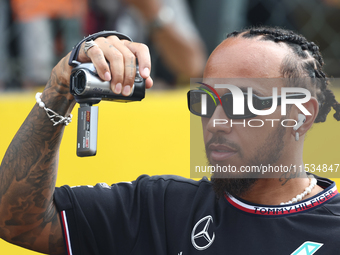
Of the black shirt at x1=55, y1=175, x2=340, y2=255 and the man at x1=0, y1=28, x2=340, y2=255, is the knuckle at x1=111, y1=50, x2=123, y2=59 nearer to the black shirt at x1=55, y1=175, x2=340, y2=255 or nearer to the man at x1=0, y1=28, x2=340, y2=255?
the man at x1=0, y1=28, x2=340, y2=255

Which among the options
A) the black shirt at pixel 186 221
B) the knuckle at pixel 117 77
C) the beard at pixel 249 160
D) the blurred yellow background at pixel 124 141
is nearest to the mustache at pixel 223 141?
the beard at pixel 249 160

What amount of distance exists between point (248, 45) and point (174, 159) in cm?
99

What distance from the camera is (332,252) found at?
1721mm

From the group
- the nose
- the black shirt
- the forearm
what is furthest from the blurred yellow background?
the nose

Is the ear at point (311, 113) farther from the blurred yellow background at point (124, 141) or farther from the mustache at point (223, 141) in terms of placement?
the blurred yellow background at point (124, 141)

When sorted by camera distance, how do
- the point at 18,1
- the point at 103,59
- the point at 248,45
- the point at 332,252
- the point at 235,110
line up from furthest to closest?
the point at 18,1 < the point at 248,45 < the point at 235,110 < the point at 332,252 < the point at 103,59

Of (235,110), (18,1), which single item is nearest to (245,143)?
(235,110)

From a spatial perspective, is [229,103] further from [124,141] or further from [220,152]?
[124,141]

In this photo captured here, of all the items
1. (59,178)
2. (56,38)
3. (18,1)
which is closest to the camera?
(59,178)

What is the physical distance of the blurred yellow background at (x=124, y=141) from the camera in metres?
2.67

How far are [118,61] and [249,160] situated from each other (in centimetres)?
71

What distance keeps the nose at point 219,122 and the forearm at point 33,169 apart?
0.58m

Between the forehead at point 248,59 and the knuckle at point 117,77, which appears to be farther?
the forehead at point 248,59

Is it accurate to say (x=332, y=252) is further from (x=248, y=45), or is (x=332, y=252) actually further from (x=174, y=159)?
(x=174, y=159)
